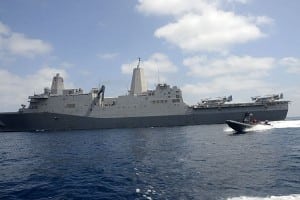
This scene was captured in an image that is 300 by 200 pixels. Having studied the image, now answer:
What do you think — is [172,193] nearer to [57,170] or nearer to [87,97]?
[57,170]

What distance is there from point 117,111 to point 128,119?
3.00 meters

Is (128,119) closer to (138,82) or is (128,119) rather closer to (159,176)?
(138,82)

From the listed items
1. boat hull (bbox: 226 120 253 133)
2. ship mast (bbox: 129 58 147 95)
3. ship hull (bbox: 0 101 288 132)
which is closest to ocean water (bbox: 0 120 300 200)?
boat hull (bbox: 226 120 253 133)

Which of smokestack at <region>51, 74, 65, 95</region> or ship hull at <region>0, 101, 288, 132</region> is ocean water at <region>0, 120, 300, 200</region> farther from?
smokestack at <region>51, 74, 65, 95</region>

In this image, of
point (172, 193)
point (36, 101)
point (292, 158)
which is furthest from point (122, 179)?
point (36, 101)

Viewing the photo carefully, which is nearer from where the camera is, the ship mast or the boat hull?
the boat hull

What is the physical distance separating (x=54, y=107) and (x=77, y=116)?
5.57 m

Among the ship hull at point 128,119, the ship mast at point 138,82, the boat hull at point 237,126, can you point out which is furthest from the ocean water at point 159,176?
the ship mast at point 138,82

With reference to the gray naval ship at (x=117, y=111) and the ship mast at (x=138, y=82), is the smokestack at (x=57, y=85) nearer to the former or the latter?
the gray naval ship at (x=117, y=111)

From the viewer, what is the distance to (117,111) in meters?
71.4

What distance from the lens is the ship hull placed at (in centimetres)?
7025

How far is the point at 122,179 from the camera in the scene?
17.6 meters

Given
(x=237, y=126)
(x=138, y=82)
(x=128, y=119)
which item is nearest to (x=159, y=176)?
(x=237, y=126)

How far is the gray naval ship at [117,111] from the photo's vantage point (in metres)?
70.6
